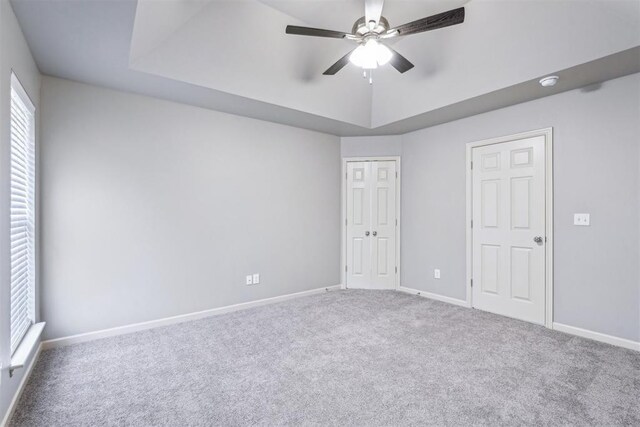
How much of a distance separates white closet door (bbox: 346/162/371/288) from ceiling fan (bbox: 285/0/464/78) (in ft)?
7.24

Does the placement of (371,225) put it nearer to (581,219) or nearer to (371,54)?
(581,219)

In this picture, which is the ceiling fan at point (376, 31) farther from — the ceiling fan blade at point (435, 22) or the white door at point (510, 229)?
the white door at point (510, 229)

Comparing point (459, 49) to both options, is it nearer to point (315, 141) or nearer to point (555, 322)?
point (315, 141)

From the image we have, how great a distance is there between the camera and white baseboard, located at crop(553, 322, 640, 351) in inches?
109

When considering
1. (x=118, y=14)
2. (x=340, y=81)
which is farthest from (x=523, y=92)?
(x=118, y=14)

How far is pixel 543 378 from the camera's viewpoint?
2309mm

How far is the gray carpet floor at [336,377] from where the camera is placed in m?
1.91

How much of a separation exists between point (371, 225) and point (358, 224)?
0.66ft

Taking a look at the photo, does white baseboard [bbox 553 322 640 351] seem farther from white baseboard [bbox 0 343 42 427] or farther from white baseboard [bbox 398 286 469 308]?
white baseboard [bbox 0 343 42 427]

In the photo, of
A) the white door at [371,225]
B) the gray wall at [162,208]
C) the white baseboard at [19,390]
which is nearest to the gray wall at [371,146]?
the white door at [371,225]

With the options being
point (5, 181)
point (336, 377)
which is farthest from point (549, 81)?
point (5, 181)

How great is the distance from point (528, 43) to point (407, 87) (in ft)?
4.28

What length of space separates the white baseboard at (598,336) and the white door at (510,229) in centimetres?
18

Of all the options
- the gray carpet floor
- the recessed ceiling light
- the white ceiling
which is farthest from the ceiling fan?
the gray carpet floor
